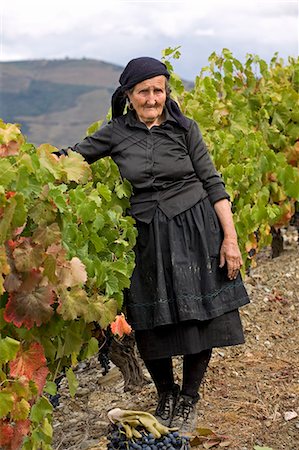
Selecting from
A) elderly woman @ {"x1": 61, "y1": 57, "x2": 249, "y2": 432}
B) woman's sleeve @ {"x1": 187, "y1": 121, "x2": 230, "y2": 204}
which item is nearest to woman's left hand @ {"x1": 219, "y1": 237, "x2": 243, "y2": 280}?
elderly woman @ {"x1": 61, "y1": 57, "x2": 249, "y2": 432}

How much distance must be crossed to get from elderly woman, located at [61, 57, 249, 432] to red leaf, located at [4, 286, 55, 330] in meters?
0.93

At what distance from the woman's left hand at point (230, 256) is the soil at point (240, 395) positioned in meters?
0.79

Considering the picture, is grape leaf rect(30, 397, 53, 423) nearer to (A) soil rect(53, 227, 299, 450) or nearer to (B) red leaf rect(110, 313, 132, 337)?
(B) red leaf rect(110, 313, 132, 337)

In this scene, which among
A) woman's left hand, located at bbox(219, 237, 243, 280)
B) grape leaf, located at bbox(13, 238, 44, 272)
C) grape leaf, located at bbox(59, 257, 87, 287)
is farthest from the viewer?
woman's left hand, located at bbox(219, 237, 243, 280)

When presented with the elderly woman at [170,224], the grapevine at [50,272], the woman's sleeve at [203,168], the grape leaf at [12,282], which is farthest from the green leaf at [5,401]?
the woman's sleeve at [203,168]

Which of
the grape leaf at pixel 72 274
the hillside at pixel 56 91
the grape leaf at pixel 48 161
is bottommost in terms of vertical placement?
the hillside at pixel 56 91

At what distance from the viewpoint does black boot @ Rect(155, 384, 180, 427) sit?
391 centimetres

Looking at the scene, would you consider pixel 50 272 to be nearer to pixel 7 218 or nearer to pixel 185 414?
pixel 7 218

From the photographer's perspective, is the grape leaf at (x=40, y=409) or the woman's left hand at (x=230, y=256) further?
the woman's left hand at (x=230, y=256)

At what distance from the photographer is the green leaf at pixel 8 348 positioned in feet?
8.81

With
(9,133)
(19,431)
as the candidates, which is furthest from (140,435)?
(9,133)

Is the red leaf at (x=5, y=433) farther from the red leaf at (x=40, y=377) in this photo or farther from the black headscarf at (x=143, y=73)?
the black headscarf at (x=143, y=73)

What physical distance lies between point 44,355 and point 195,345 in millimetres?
872

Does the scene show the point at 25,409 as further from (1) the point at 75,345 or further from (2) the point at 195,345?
(2) the point at 195,345
